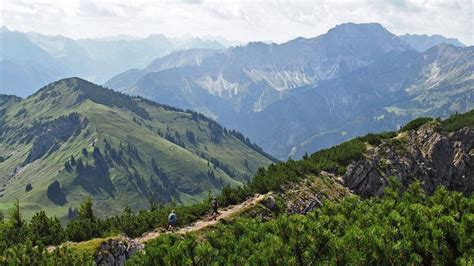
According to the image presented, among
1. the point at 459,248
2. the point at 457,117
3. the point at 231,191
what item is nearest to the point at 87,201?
the point at 231,191

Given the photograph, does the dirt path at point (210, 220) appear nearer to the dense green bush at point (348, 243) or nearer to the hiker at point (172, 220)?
the hiker at point (172, 220)

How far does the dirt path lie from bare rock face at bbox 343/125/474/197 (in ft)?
117

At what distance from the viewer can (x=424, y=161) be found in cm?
12888

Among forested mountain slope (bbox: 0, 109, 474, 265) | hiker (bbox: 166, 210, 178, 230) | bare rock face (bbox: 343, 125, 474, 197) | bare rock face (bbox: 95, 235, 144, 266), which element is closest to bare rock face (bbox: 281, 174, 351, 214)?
forested mountain slope (bbox: 0, 109, 474, 265)

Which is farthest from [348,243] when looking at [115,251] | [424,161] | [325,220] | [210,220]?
[424,161]

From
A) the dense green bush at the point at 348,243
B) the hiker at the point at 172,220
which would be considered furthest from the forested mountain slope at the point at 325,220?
the hiker at the point at 172,220

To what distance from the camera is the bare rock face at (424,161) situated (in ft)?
385

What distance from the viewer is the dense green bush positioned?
36.6 m

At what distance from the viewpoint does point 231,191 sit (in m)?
93.2

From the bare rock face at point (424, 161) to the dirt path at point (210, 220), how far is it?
117 feet

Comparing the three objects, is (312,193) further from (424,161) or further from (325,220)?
(325,220)

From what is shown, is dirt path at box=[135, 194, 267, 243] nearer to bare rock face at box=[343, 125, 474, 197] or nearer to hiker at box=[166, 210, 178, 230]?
hiker at box=[166, 210, 178, 230]

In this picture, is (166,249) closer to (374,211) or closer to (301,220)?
(301,220)

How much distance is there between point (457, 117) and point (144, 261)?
144m
